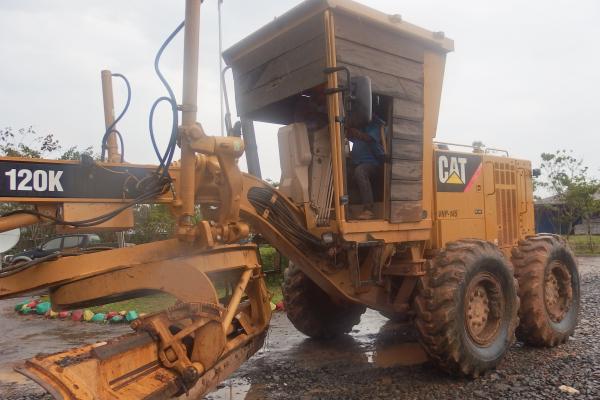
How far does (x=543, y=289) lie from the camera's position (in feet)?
19.4

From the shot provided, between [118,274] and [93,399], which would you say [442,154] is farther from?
[93,399]

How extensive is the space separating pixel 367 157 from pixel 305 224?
94 centimetres

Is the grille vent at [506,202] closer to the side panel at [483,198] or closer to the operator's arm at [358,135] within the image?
the side panel at [483,198]

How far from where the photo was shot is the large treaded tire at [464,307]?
464 centimetres

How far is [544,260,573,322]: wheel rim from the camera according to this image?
245 inches

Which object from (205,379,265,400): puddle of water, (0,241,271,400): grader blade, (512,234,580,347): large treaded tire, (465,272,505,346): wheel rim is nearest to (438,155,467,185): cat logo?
(465,272,505,346): wheel rim

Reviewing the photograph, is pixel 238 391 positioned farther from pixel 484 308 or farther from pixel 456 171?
pixel 456 171

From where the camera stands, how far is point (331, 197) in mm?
5000

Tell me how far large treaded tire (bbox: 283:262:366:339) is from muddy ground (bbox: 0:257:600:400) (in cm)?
18

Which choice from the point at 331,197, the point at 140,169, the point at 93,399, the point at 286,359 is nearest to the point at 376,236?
A: the point at 331,197

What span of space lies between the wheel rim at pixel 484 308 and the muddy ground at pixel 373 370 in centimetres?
35

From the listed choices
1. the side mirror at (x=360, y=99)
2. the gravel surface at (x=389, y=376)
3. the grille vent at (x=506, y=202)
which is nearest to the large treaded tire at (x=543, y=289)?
the gravel surface at (x=389, y=376)

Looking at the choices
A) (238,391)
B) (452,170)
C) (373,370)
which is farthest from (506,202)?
(238,391)

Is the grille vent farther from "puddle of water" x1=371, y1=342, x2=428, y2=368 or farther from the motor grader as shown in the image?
"puddle of water" x1=371, y1=342, x2=428, y2=368
